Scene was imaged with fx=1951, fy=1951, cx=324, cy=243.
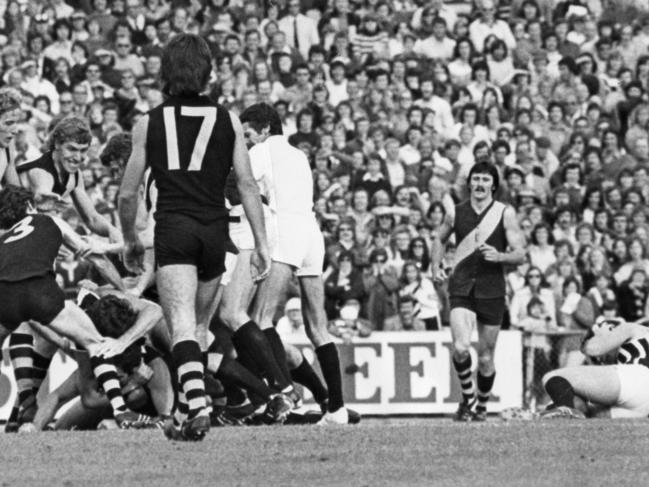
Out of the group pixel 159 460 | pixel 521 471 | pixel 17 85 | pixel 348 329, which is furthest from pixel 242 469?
pixel 17 85

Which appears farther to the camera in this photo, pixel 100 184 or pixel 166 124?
pixel 100 184

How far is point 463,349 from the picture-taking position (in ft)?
52.7

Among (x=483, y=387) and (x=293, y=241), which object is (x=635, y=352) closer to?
(x=483, y=387)

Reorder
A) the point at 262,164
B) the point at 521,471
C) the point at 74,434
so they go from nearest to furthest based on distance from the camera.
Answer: the point at 521,471, the point at 74,434, the point at 262,164

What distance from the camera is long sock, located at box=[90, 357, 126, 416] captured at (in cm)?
1434

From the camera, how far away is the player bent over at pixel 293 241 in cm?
1416

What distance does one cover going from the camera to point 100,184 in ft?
73.6

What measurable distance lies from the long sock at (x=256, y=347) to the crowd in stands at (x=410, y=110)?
669 centimetres

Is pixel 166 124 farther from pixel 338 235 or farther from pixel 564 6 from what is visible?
pixel 564 6

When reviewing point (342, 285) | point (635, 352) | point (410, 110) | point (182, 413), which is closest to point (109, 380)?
point (182, 413)

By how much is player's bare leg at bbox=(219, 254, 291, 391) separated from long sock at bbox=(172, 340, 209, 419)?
8.73ft

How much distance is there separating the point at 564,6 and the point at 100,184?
9135mm

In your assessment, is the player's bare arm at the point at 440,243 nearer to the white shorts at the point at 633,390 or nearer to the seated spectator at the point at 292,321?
the white shorts at the point at 633,390

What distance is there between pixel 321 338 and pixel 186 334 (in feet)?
10.3
